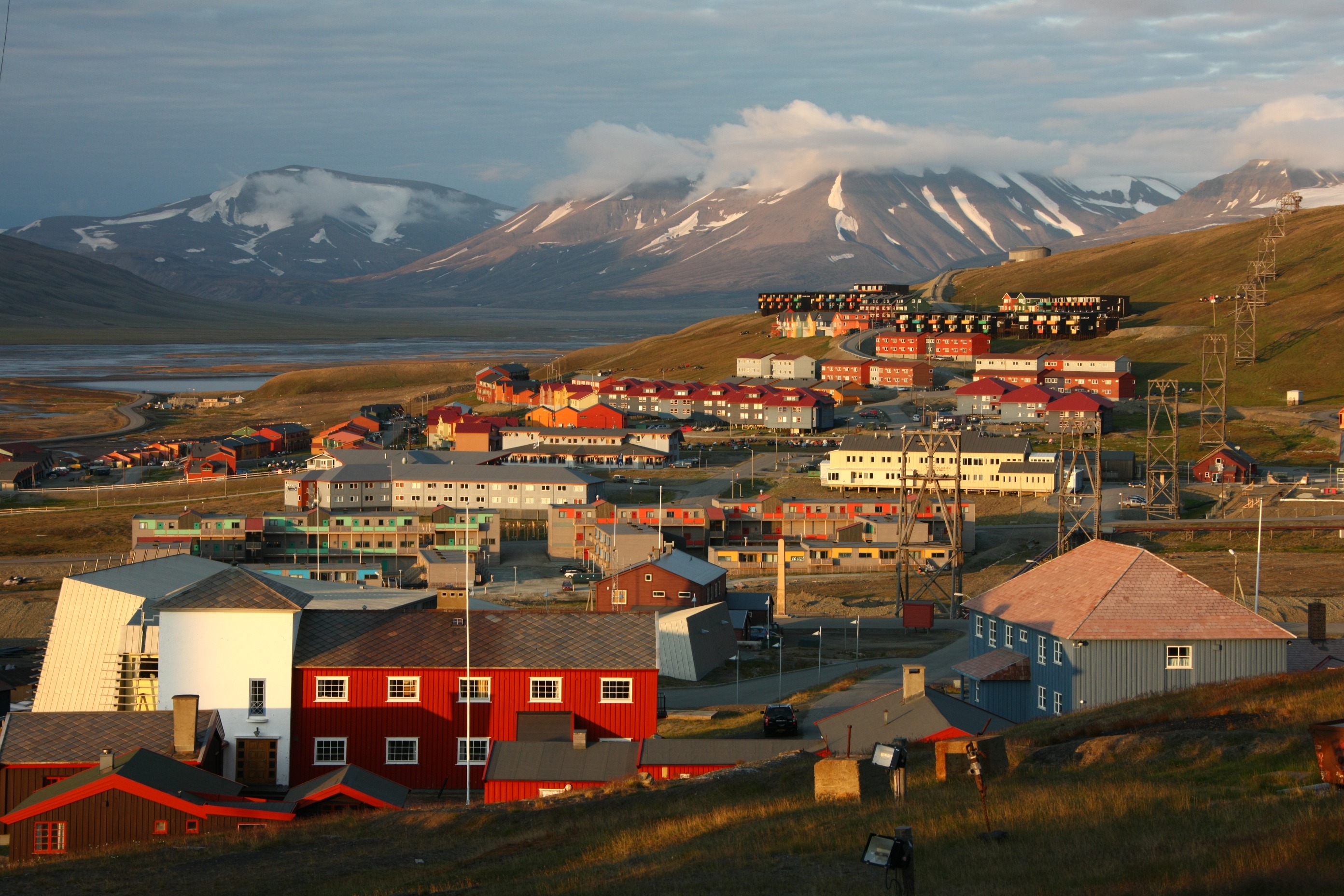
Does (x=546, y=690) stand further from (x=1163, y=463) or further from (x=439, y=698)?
(x=1163, y=463)

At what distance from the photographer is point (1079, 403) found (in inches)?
3305

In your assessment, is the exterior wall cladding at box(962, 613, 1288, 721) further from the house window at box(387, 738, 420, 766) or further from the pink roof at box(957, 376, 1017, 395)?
the pink roof at box(957, 376, 1017, 395)

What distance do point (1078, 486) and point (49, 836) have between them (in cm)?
5531

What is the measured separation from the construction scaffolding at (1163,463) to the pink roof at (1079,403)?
350 cm

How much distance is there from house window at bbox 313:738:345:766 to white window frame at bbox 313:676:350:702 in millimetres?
643

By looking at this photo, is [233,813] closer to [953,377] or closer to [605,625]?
[605,625]

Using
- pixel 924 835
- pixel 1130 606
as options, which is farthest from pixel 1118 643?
pixel 924 835

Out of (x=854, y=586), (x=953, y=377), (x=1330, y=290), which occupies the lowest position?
(x=854, y=586)

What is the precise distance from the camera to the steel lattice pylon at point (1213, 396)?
7356 centimetres

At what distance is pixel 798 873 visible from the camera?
11758mm

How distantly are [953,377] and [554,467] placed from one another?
48592 mm

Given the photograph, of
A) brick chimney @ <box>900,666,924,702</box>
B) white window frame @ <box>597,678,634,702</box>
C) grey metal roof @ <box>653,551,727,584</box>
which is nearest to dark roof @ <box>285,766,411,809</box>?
white window frame @ <box>597,678,634,702</box>

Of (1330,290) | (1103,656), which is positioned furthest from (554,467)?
(1330,290)

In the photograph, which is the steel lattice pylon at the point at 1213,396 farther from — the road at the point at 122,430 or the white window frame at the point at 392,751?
the road at the point at 122,430
